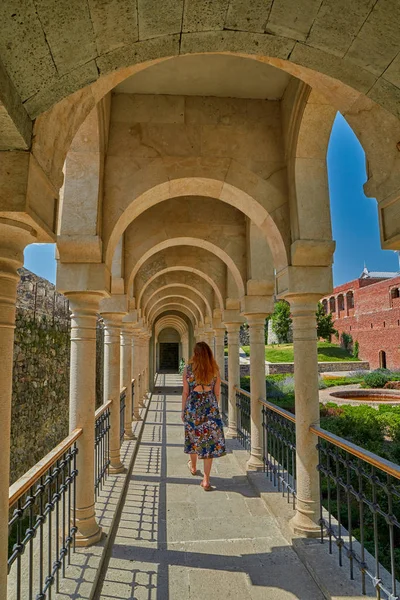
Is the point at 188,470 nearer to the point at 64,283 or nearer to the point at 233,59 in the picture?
the point at 64,283

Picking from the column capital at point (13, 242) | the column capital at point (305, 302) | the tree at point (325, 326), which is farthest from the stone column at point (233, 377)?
the tree at point (325, 326)

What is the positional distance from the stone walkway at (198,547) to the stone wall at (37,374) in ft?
A: 10.9

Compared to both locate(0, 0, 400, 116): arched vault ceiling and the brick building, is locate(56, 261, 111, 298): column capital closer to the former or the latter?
locate(0, 0, 400, 116): arched vault ceiling

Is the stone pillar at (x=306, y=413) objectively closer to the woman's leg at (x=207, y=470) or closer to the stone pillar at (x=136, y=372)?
the woman's leg at (x=207, y=470)

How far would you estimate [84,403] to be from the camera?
3760 mm

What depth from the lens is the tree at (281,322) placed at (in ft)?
152

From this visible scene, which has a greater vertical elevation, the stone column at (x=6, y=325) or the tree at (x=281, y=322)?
the tree at (x=281, y=322)

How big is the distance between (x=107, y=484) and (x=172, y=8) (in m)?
4.91

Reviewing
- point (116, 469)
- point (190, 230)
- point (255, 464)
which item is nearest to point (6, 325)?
point (116, 469)

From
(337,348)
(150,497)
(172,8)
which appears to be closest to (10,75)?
(172,8)

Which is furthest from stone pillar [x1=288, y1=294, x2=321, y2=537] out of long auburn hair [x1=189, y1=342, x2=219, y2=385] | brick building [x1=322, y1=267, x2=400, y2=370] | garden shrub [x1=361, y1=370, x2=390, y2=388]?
brick building [x1=322, y1=267, x2=400, y2=370]

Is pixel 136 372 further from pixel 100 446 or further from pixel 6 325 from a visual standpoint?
pixel 6 325

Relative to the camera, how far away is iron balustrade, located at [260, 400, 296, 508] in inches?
173

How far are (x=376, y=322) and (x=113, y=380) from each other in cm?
2973
